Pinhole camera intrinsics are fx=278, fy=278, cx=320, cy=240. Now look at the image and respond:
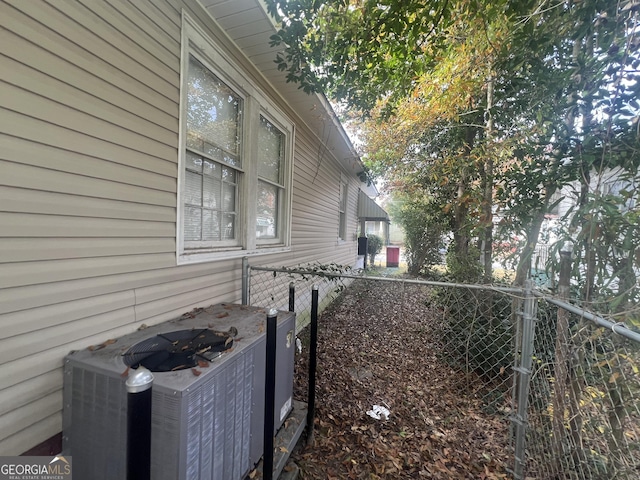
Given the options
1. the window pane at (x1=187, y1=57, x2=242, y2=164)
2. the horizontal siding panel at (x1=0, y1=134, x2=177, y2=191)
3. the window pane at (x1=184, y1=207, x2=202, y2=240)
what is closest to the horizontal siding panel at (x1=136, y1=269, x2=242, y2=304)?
the window pane at (x1=184, y1=207, x2=202, y2=240)

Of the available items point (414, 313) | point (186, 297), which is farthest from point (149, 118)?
point (414, 313)

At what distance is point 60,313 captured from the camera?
153cm

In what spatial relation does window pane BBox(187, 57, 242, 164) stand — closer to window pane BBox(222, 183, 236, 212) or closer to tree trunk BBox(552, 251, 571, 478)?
window pane BBox(222, 183, 236, 212)

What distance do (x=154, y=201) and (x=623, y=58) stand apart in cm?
336

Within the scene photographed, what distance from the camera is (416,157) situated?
5668 mm

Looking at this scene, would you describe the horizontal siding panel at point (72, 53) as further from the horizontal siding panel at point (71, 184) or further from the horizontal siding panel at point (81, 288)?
the horizontal siding panel at point (81, 288)

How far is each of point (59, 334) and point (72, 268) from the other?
36 cm

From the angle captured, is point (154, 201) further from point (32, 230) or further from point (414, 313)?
point (414, 313)

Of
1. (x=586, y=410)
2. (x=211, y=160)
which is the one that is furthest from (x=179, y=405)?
A: (x=586, y=410)

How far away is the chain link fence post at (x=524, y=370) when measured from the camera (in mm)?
1910

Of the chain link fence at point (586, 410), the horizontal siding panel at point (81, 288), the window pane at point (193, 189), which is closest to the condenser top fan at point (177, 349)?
the horizontal siding panel at point (81, 288)

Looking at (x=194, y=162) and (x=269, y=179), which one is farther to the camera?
(x=269, y=179)

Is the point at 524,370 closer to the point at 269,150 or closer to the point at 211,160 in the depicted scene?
the point at 211,160

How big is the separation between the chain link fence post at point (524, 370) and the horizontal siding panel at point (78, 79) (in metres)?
2.91
